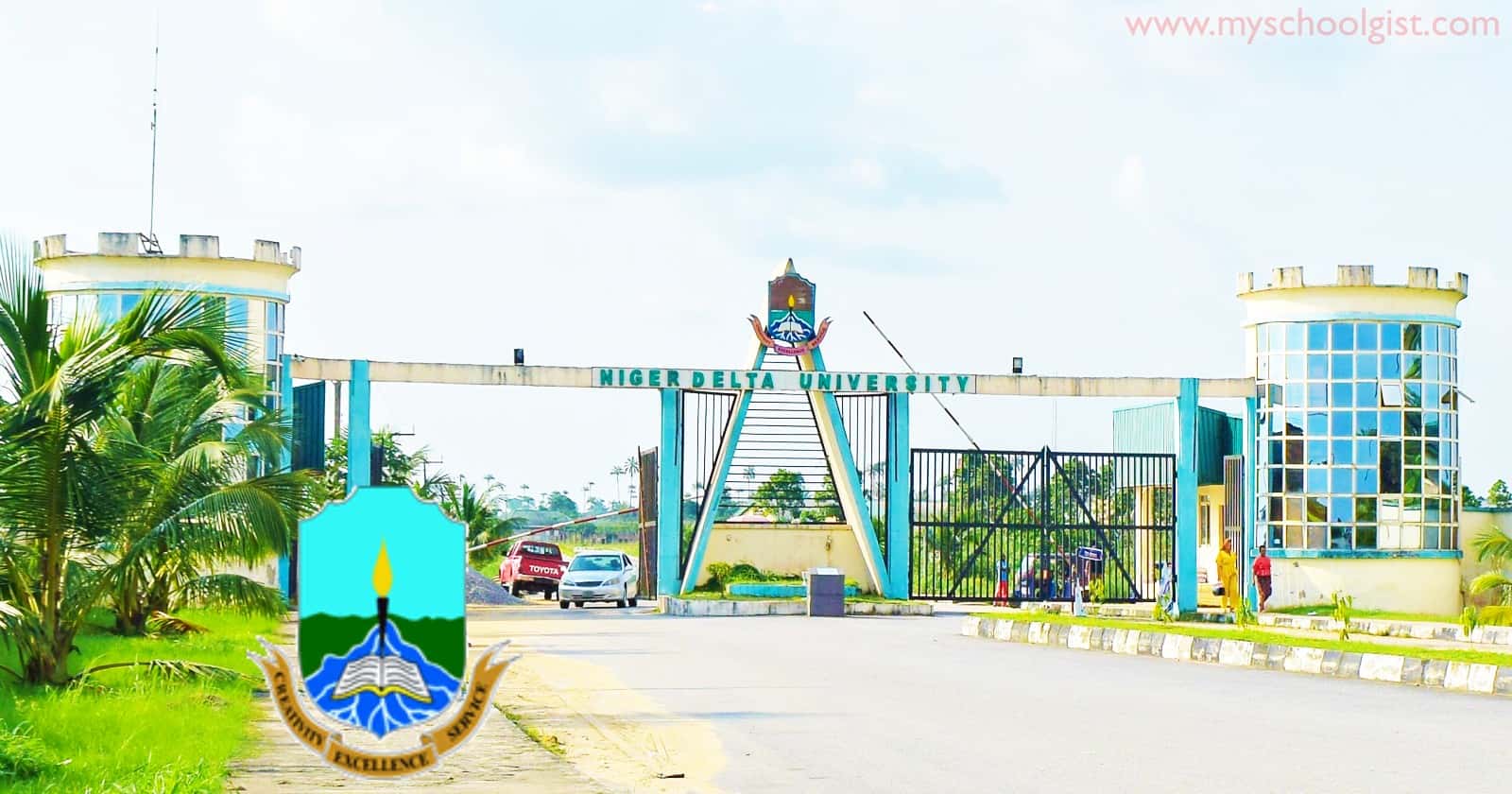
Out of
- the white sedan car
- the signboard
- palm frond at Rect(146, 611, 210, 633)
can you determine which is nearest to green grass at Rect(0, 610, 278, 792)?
palm frond at Rect(146, 611, 210, 633)

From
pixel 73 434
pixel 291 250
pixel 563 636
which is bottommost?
pixel 563 636

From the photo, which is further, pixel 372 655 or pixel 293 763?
pixel 293 763

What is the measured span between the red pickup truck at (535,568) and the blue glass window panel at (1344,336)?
20792 millimetres

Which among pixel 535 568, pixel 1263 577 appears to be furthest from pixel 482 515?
pixel 1263 577

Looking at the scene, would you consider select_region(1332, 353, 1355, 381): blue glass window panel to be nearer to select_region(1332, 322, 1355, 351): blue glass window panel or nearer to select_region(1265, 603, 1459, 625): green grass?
select_region(1332, 322, 1355, 351): blue glass window panel

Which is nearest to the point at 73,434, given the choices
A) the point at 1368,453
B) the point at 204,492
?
the point at 204,492

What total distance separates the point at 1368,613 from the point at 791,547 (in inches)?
454

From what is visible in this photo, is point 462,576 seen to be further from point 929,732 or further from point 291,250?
point 291,250

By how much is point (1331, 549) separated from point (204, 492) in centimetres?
2416

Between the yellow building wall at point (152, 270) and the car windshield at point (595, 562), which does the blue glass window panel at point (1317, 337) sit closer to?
the car windshield at point (595, 562)

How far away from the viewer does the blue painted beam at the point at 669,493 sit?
33094 millimetres

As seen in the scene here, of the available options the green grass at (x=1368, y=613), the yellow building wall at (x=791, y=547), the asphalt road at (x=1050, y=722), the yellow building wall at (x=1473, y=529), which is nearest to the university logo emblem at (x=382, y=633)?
the asphalt road at (x=1050, y=722)

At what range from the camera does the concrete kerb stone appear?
16.0 meters

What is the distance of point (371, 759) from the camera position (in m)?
5.77
